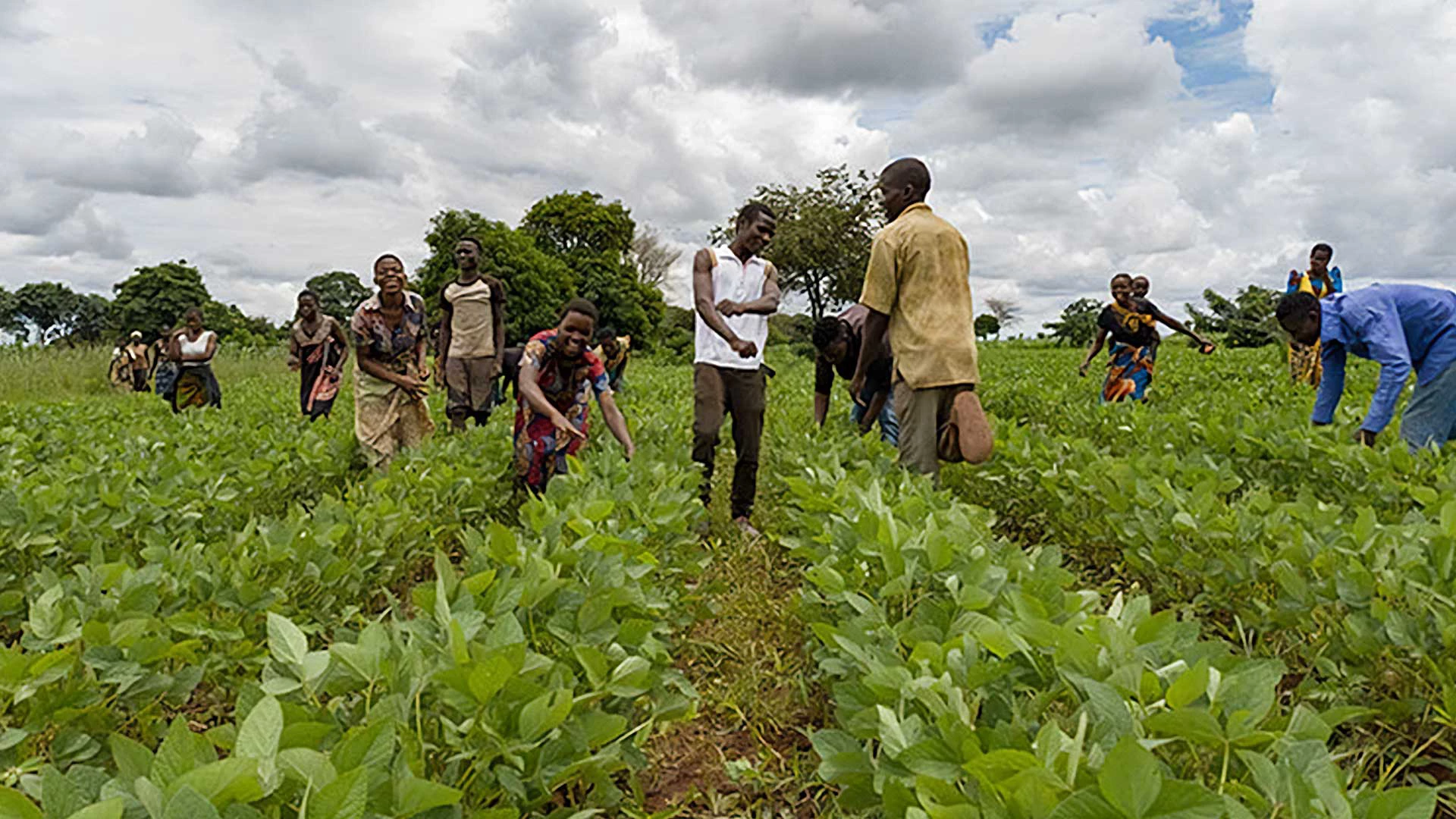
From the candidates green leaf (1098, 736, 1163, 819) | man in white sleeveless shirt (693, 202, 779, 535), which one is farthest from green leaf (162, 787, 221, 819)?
man in white sleeveless shirt (693, 202, 779, 535)

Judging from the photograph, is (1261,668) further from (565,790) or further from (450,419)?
(450,419)

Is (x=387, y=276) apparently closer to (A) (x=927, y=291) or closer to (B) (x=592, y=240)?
(A) (x=927, y=291)

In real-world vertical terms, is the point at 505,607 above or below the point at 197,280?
below

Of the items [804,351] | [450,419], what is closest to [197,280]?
[804,351]

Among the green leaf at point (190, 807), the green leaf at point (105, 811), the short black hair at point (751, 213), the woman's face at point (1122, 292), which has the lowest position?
the green leaf at point (190, 807)

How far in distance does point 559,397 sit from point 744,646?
2485mm

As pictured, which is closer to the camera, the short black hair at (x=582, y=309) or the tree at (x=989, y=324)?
the short black hair at (x=582, y=309)

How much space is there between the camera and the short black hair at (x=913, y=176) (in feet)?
15.1

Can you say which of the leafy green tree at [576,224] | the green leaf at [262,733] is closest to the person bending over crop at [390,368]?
the green leaf at [262,733]

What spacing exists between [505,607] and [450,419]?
260 inches

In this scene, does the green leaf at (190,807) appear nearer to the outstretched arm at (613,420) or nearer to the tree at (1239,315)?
the outstretched arm at (613,420)

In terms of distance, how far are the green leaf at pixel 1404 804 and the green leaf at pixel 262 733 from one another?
1.62 meters

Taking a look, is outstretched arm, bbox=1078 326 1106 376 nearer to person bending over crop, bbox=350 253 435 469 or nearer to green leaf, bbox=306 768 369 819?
person bending over crop, bbox=350 253 435 469

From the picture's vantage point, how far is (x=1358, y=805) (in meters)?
1.34
